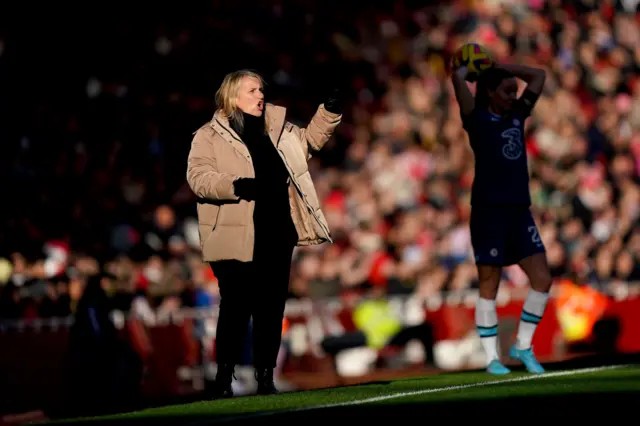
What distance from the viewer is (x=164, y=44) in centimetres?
2139

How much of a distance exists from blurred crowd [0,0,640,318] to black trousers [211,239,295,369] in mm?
5750

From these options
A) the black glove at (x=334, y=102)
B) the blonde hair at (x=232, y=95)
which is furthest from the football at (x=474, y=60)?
the blonde hair at (x=232, y=95)

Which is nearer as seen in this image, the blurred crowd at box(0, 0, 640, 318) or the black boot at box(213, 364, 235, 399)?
the black boot at box(213, 364, 235, 399)

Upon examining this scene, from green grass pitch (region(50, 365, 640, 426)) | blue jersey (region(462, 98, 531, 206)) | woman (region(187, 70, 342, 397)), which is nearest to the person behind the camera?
green grass pitch (region(50, 365, 640, 426))

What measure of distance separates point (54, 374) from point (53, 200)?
2.79m

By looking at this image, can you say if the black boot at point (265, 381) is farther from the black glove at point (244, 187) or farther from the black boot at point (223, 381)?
the black glove at point (244, 187)

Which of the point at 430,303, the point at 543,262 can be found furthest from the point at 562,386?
the point at 430,303

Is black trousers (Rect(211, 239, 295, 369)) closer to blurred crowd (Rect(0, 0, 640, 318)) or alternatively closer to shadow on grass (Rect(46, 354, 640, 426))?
shadow on grass (Rect(46, 354, 640, 426))

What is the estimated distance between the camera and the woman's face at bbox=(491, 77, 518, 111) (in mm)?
10570

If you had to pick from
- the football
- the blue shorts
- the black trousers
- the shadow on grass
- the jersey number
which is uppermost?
the football

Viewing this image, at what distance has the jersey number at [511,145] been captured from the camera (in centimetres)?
1050

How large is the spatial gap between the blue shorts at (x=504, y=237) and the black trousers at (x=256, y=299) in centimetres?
162

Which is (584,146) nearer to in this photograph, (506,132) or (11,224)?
(11,224)

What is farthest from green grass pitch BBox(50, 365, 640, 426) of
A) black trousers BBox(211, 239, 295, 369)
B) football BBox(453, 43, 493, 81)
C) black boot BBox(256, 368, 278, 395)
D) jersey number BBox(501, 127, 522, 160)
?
football BBox(453, 43, 493, 81)
